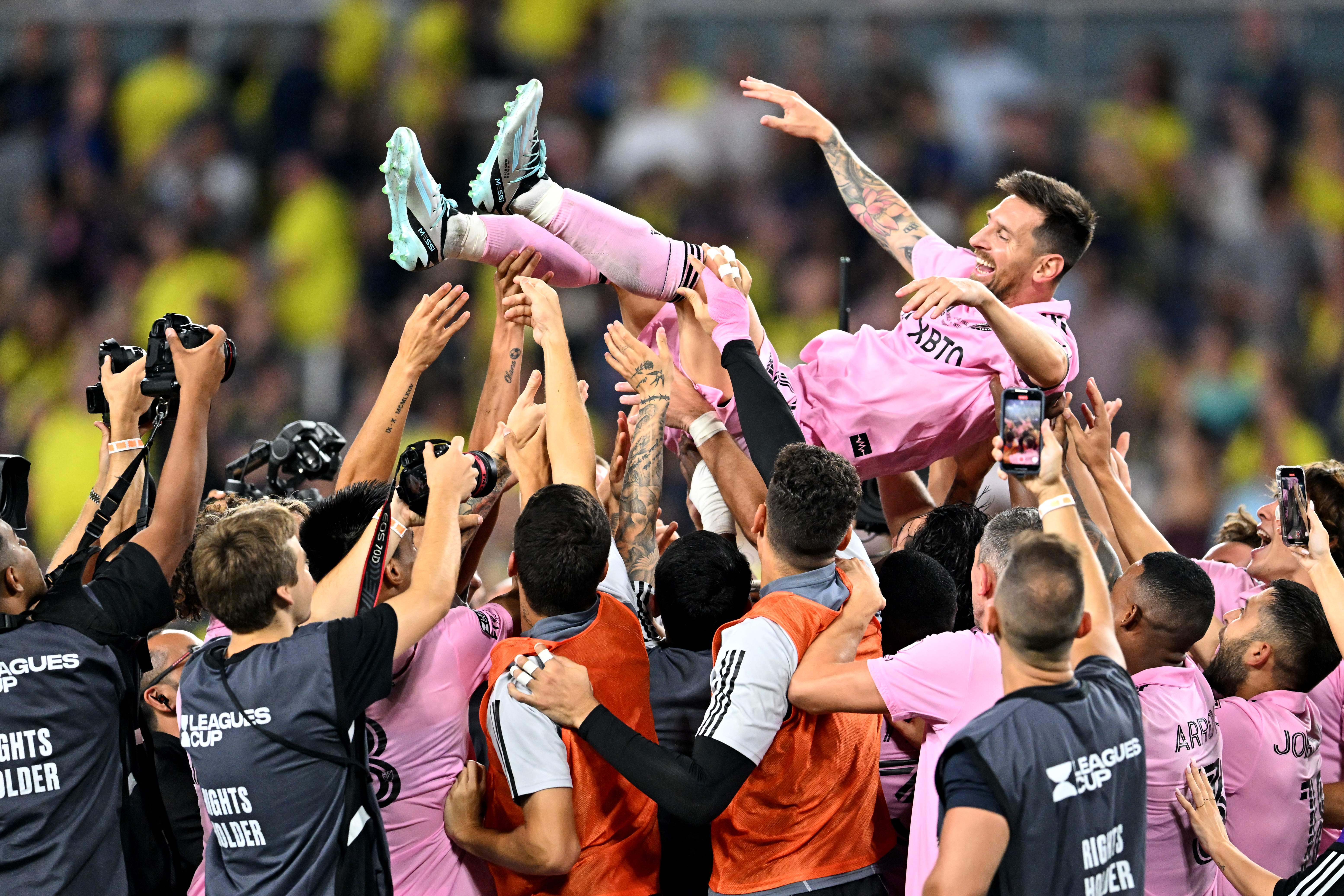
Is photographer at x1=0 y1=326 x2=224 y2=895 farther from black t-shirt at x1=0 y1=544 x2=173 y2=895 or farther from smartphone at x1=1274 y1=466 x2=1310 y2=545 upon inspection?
smartphone at x1=1274 y1=466 x2=1310 y2=545

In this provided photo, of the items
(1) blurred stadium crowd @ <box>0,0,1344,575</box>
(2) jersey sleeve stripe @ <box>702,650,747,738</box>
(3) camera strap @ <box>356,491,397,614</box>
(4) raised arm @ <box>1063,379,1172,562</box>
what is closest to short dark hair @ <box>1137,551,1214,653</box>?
(4) raised arm @ <box>1063,379,1172,562</box>

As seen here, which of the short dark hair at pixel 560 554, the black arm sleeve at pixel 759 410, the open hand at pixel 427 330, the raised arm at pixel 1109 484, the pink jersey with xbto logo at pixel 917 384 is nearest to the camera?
the short dark hair at pixel 560 554

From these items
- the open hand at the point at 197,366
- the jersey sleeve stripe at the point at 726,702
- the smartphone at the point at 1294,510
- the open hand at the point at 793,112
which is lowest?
the jersey sleeve stripe at the point at 726,702

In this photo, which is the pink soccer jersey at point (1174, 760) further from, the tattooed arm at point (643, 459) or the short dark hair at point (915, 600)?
the tattooed arm at point (643, 459)

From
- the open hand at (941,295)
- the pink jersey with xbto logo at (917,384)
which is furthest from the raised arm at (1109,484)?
the open hand at (941,295)

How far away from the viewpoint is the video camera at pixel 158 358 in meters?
3.67

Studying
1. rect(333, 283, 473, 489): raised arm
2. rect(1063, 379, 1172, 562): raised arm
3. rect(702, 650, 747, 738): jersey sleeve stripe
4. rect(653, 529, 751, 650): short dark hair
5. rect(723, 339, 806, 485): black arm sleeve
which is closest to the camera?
rect(702, 650, 747, 738): jersey sleeve stripe

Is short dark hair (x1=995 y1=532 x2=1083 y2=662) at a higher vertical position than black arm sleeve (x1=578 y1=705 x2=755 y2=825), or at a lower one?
higher

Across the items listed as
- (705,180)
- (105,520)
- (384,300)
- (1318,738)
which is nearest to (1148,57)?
(705,180)

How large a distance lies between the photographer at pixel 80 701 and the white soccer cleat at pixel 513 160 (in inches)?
45.1

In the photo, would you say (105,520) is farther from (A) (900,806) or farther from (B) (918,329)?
(B) (918,329)

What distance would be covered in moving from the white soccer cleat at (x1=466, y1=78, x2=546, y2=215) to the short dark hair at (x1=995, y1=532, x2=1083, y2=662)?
199cm

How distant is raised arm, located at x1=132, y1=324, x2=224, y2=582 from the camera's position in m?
3.50

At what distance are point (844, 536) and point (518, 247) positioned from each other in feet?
5.48
